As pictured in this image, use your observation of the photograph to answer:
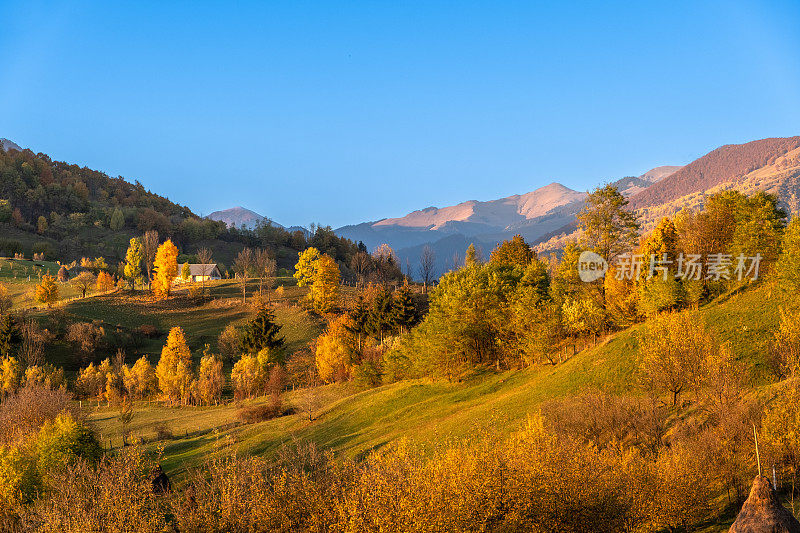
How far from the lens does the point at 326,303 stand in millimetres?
106250

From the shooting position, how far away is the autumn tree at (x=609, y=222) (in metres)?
62.1

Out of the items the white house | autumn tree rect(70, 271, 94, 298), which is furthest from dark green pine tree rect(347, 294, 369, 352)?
the white house

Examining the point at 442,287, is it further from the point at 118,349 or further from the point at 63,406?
the point at 118,349

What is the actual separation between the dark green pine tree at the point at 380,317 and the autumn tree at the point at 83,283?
72551 mm

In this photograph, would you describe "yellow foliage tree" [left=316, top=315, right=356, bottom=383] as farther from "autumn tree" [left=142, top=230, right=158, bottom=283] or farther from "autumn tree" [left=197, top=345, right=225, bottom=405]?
"autumn tree" [left=142, top=230, right=158, bottom=283]

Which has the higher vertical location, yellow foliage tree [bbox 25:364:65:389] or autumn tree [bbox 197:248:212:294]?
autumn tree [bbox 197:248:212:294]

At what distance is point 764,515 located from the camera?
19109 millimetres

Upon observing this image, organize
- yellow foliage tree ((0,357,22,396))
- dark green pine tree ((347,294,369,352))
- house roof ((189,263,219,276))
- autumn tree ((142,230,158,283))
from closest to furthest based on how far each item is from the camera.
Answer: yellow foliage tree ((0,357,22,396)) < dark green pine tree ((347,294,369,352)) < autumn tree ((142,230,158,283)) < house roof ((189,263,219,276))

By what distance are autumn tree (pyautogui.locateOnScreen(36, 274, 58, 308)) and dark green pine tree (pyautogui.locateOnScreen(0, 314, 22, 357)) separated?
17551 millimetres

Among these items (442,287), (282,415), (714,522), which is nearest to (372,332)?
(442,287)

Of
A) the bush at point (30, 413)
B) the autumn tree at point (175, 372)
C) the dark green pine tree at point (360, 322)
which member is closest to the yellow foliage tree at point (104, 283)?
the autumn tree at point (175, 372)

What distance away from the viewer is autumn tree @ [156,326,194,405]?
2933 inches

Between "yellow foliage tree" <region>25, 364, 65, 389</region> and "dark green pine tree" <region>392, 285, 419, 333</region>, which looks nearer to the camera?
"yellow foliage tree" <region>25, 364, 65, 389</region>

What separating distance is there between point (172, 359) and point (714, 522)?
70.5 metres
